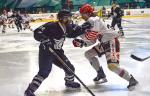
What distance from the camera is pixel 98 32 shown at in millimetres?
7031

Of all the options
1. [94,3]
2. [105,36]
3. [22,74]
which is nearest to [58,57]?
[105,36]

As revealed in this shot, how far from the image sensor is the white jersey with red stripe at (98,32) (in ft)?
22.8

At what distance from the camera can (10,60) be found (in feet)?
37.4

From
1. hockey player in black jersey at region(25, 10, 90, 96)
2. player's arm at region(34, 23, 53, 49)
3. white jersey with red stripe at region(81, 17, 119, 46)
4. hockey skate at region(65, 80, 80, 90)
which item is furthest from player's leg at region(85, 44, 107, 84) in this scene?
player's arm at region(34, 23, 53, 49)

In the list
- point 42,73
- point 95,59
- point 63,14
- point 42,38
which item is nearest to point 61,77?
point 95,59

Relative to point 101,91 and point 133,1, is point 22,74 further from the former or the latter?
point 133,1

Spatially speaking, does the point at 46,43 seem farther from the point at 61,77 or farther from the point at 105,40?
the point at 61,77

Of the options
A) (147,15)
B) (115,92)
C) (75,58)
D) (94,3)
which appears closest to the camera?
(115,92)

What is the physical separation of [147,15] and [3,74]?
29.1m

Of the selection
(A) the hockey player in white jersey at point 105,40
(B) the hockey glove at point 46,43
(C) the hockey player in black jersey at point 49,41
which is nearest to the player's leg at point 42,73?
(C) the hockey player in black jersey at point 49,41

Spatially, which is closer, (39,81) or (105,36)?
(39,81)

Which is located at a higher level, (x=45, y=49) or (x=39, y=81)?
(x=45, y=49)

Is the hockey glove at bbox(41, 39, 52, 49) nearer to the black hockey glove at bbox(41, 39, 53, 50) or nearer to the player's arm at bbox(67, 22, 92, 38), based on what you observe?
the black hockey glove at bbox(41, 39, 53, 50)

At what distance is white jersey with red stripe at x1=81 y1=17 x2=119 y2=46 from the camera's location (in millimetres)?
6941
